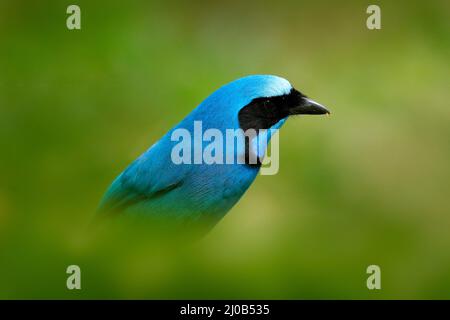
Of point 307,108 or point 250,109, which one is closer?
point 250,109

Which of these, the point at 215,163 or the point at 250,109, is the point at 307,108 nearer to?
the point at 250,109

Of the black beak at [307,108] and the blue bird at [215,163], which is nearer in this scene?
the blue bird at [215,163]

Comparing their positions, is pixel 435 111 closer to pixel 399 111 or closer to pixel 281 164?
pixel 399 111

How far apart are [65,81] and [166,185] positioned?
2.71 feet

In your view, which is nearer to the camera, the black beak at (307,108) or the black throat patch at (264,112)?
the black throat patch at (264,112)

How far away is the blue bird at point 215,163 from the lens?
149 inches

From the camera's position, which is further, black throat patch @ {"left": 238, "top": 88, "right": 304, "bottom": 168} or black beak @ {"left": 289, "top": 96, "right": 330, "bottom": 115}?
black beak @ {"left": 289, "top": 96, "right": 330, "bottom": 115}

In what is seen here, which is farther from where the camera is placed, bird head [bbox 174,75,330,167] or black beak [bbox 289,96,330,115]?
black beak [bbox 289,96,330,115]

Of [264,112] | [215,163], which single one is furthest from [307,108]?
[215,163]

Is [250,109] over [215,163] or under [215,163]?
over

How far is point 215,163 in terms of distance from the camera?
149 inches

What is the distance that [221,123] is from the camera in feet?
12.4

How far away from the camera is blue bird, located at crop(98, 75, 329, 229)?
149 inches

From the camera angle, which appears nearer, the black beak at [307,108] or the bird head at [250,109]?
the bird head at [250,109]
